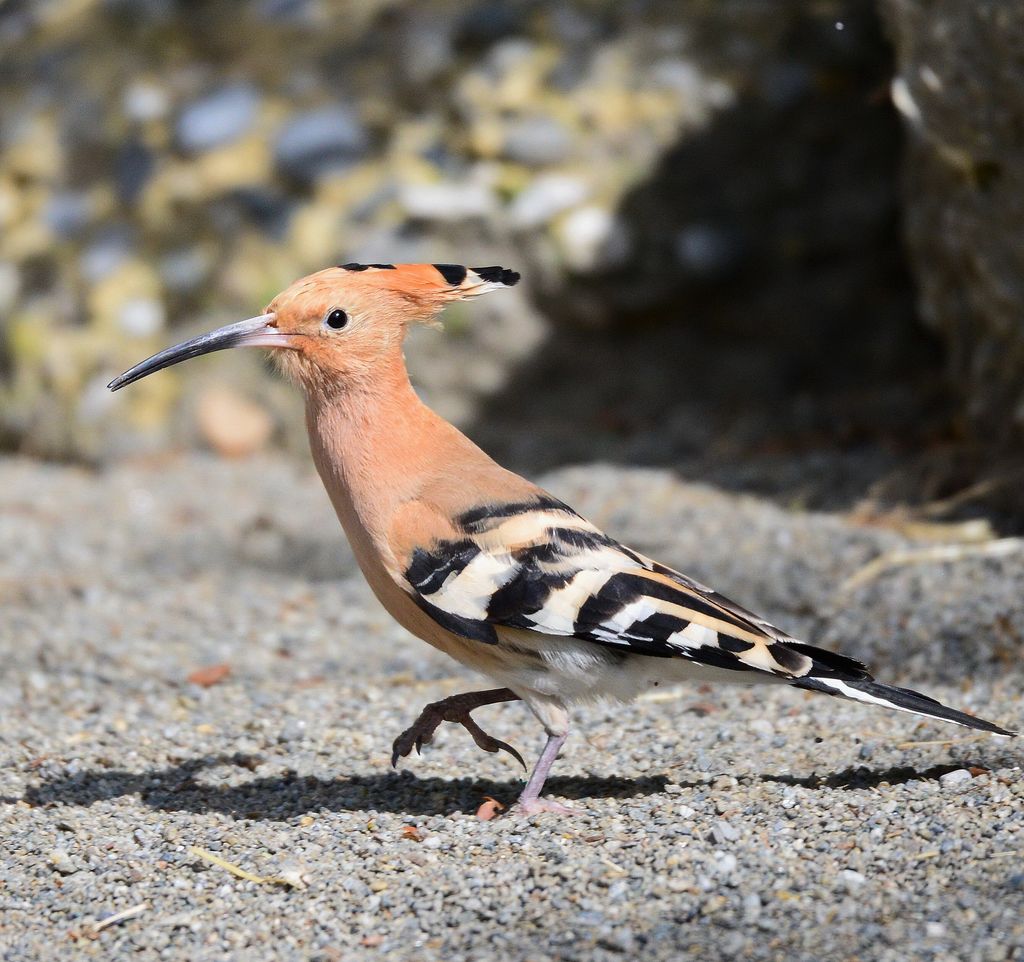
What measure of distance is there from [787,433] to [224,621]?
97.2 inches

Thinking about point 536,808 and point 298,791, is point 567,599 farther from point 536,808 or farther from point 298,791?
point 298,791

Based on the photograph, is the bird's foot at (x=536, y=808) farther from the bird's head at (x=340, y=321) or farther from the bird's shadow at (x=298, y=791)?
the bird's head at (x=340, y=321)

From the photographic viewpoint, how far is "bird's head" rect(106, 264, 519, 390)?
311 centimetres

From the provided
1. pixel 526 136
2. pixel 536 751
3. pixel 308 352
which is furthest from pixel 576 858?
pixel 526 136

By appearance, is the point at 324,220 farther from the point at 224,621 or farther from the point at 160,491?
the point at 224,621

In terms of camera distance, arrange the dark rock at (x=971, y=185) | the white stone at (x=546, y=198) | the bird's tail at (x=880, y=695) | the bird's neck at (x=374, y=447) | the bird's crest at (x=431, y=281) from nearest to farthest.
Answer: the bird's tail at (x=880, y=695), the bird's neck at (x=374, y=447), the bird's crest at (x=431, y=281), the dark rock at (x=971, y=185), the white stone at (x=546, y=198)

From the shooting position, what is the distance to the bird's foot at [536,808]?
2.94 metres

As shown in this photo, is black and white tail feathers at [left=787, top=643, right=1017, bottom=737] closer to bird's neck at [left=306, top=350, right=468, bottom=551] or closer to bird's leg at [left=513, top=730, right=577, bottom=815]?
bird's leg at [left=513, top=730, right=577, bottom=815]

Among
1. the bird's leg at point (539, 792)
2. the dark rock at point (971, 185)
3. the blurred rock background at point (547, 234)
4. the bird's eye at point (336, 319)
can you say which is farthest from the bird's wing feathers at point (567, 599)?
the blurred rock background at point (547, 234)

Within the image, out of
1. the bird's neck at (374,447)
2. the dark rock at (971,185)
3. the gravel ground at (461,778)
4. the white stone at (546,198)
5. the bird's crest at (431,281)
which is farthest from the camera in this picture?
the white stone at (546,198)

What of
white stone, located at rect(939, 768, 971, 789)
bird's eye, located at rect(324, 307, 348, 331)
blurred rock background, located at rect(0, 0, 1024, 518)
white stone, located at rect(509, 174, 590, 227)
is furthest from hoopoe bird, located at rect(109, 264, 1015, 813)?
white stone, located at rect(509, 174, 590, 227)

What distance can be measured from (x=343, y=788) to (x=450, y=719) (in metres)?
0.28

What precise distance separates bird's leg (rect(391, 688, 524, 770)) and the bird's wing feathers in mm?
312

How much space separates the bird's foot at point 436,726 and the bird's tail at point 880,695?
0.68 meters
